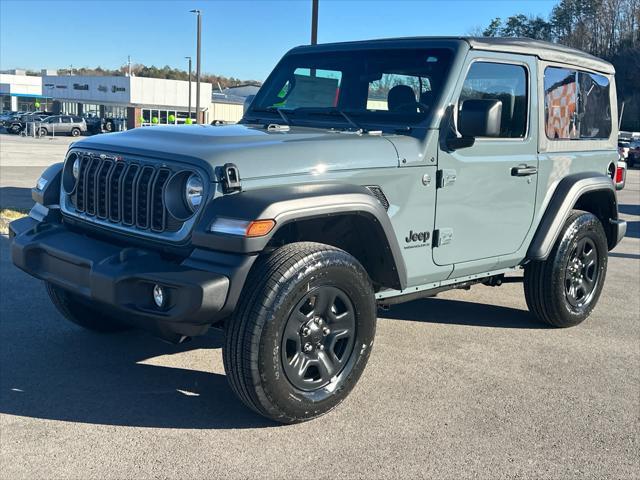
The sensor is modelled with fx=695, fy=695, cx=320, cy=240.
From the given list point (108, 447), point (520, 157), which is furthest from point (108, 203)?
point (520, 157)

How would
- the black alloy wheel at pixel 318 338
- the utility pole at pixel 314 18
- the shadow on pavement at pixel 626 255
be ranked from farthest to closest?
the utility pole at pixel 314 18 < the shadow on pavement at pixel 626 255 < the black alloy wheel at pixel 318 338

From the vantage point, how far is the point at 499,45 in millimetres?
4590

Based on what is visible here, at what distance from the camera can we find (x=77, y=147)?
4.18 meters

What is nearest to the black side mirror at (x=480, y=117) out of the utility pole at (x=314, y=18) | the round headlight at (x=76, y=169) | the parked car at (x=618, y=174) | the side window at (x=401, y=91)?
the side window at (x=401, y=91)

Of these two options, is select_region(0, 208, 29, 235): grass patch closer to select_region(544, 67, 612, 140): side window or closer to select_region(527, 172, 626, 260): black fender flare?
select_region(527, 172, 626, 260): black fender flare

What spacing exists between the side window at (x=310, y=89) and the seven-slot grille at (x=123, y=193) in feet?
5.15

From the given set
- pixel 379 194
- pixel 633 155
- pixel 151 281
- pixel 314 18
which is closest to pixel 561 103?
pixel 379 194

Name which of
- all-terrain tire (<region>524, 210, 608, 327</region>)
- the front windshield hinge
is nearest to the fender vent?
the front windshield hinge

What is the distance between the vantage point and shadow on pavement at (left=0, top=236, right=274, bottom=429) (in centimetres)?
367

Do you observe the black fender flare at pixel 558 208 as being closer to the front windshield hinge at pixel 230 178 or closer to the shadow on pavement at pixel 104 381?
the shadow on pavement at pixel 104 381

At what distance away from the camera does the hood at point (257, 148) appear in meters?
3.42

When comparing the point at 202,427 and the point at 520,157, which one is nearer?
the point at 202,427

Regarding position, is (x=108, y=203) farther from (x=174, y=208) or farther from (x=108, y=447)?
(x=108, y=447)

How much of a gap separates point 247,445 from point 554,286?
2.87 metres
